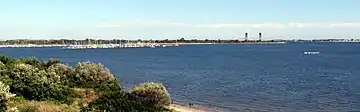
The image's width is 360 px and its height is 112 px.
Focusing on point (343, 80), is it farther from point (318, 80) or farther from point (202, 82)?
point (202, 82)

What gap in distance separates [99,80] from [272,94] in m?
25.8

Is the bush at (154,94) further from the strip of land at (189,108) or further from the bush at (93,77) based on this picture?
the strip of land at (189,108)

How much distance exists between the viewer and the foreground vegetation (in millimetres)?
30261

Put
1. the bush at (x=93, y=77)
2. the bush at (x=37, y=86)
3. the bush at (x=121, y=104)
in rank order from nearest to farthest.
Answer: the bush at (x=121, y=104)
the bush at (x=37, y=86)
the bush at (x=93, y=77)

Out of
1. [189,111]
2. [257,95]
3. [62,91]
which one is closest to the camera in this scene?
[62,91]

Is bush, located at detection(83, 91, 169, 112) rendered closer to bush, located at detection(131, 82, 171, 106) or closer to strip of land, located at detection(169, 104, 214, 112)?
bush, located at detection(131, 82, 171, 106)

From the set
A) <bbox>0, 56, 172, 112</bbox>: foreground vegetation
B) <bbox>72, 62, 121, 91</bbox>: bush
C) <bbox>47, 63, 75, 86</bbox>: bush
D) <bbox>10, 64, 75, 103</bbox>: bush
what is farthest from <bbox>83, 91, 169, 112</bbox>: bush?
<bbox>47, 63, 75, 86</bbox>: bush

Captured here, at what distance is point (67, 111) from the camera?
1152 inches

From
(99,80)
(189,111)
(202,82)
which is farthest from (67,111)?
(202,82)

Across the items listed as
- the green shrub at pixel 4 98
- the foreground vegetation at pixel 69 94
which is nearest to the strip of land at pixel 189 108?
the foreground vegetation at pixel 69 94

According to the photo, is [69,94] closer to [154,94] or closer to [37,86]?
[37,86]

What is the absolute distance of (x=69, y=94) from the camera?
118ft

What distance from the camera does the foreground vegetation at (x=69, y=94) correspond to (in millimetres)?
30261

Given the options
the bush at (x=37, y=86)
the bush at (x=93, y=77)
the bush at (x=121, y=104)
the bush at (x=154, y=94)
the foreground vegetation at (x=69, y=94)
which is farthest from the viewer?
the bush at (x=93, y=77)
